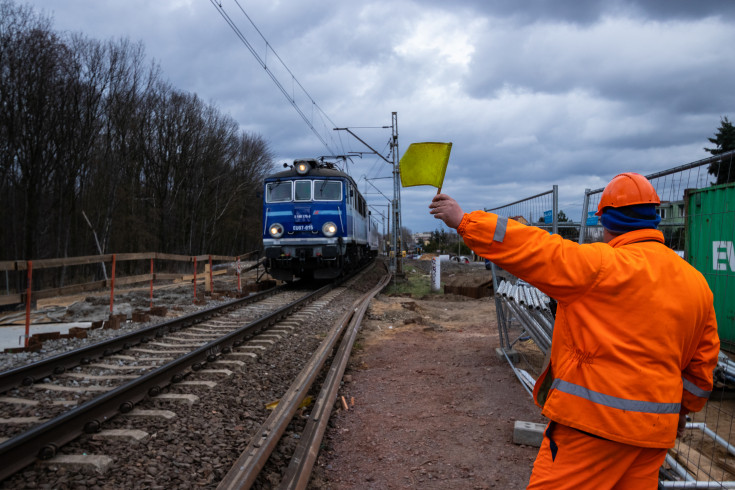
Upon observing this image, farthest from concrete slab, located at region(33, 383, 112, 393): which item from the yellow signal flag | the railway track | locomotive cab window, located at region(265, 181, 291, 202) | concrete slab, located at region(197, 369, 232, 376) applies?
locomotive cab window, located at region(265, 181, 291, 202)

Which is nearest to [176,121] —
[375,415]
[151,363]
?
[151,363]

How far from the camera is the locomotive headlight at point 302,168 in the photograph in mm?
15477

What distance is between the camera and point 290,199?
15.6 m

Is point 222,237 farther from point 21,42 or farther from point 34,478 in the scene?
point 34,478

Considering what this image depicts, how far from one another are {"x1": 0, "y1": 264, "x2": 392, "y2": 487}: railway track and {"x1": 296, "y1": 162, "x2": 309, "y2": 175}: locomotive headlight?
8270 millimetres

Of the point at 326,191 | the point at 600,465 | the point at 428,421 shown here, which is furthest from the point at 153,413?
the point at 326,191

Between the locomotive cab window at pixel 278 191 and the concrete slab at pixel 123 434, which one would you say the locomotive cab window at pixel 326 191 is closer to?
the locomotive cab window at pixel 278 191

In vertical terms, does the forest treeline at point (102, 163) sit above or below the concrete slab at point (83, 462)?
above

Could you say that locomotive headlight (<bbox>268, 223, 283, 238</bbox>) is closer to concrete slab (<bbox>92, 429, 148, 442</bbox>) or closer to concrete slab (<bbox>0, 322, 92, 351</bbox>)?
concrete slab (<bbox>0, 322, 92, 351</bbox>)

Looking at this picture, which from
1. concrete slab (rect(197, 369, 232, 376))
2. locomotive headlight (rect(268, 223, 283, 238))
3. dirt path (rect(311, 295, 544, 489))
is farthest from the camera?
locomotive headlight (rect(268, 223, 283, 238))

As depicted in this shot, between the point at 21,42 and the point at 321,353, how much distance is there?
19.7 m

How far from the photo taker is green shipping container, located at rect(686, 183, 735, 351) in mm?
5023

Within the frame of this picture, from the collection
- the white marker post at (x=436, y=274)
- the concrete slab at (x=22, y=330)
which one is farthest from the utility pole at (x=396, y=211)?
the concrete slab at (x=22, y=330)

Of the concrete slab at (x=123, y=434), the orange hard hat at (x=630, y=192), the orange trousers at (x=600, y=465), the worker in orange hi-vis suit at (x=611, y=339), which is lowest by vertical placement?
the concrete slab at (x=123, y=434)
